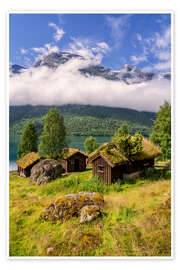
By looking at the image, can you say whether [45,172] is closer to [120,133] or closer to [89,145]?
[120,133]

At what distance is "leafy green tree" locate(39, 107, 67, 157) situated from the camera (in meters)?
10.2

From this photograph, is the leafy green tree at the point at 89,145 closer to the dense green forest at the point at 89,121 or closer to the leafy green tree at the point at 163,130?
the dense green forest at the point at 89,121

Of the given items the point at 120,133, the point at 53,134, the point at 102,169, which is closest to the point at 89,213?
the point at 102,169

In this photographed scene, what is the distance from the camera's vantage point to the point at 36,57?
5.20 metres

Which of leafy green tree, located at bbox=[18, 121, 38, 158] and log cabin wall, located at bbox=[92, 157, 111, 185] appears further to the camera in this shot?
leafy green tree, located at bbox=[18, 121, 38, 158]

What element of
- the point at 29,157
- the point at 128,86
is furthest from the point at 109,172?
the point at 29,157

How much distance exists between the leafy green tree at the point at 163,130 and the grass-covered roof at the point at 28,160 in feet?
32.6

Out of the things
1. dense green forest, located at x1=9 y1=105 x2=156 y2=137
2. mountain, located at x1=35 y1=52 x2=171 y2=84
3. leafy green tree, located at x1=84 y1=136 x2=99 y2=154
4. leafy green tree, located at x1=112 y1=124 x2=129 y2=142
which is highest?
mountain, located at x1=35 y1=52 x2=171 y2=84

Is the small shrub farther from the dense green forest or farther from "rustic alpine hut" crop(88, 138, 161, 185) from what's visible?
the dense green forest

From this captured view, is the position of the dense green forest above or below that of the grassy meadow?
above

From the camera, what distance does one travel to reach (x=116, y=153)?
7164mm

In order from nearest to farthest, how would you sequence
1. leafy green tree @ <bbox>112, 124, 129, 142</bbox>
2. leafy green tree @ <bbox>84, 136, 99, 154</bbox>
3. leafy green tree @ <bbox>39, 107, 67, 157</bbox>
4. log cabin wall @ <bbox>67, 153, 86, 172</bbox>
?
leafy green tree @ <bbox>112, 124, 129, 142</bbox>
leafy green tree @ <bbox>39, 107, 67, 157</bbox>
log cabin wall @ <bbox>67, 153, 86, 172</bbox>
leafy green tree @ <bbox>84, 136, 99, 154</bbox>

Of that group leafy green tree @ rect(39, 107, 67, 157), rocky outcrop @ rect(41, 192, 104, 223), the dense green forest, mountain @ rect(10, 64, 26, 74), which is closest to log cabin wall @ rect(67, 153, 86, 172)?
leafy green tree @ rect(39, 107, 67, 157)

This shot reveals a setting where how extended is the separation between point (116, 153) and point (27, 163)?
855 centimetres
